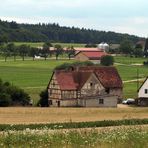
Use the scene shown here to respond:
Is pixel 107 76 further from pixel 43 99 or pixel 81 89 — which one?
pixel 43 99

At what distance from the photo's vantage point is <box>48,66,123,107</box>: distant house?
190ft

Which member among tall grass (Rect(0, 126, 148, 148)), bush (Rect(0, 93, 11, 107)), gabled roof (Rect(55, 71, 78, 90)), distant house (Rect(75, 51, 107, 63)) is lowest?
distant house (Rect(75, 51, 107, 63))

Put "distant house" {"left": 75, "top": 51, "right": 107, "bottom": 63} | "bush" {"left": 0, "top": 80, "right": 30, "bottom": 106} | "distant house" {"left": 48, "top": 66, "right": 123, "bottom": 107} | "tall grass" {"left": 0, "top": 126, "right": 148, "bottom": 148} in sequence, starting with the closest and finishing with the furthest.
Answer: "tall grass" {"left": 0, "top": 126, "right": 148, "bottom": 148} → "bush" {"left": 0, "top": 80, "right": 30, "bottom": 106} → "distant house" {"left": 48, "top": 66, "right": 123, "bottom": 107} → "distant house" {"left": 75, "top": 51, "right": 107, "bottom": 63}

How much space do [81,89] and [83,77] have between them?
5.29ft

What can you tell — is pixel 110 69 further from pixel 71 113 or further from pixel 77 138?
pixel 77 138

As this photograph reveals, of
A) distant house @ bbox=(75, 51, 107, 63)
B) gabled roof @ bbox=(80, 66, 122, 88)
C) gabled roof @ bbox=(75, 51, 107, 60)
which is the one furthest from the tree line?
gabled roof @ bbox=(80, 66, 122, 88)

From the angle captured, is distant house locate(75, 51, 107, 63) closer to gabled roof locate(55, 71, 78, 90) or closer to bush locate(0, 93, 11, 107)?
gabled roof locate(55, 71, 78, 90)

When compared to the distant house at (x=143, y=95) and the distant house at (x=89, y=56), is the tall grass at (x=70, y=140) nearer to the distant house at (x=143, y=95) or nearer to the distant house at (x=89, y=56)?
the distant house at (x=143, y=95)

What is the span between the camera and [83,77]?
198 feet

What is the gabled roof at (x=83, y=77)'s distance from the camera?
58.5 metres

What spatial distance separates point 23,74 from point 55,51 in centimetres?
7322

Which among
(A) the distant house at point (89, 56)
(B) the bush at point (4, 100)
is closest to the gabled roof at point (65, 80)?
(B) the bush at point (4, 100)

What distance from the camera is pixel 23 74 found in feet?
315

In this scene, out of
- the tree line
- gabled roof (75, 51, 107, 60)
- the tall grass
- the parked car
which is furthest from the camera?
the tree line
